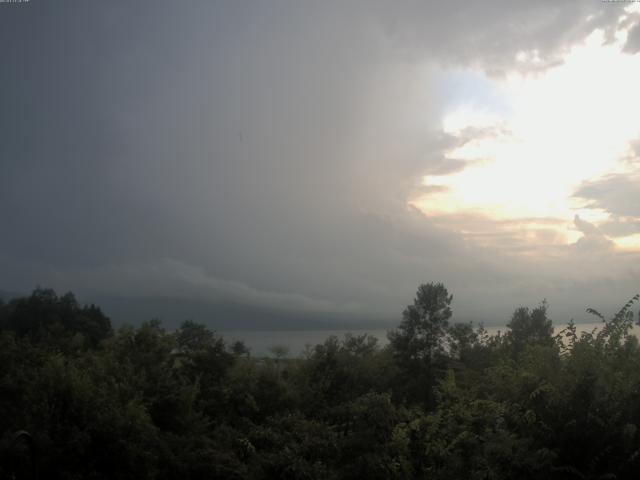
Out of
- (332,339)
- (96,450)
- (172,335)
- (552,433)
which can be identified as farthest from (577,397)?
(332,339)

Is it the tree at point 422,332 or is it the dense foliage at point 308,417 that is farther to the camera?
the tree at point 422,332

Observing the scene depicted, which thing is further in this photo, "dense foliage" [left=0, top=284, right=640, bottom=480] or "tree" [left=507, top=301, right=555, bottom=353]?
"tree" [left=507, top=301, right=555, bottom=353]

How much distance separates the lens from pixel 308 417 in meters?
26.5

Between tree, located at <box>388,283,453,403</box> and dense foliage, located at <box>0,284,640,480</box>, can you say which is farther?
tree, located at <box>388,283,453,403</box>

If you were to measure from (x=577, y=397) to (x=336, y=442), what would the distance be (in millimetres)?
6074

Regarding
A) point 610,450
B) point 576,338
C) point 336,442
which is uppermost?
point 576,338

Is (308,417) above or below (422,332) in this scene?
below

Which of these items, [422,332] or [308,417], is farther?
[422,332]

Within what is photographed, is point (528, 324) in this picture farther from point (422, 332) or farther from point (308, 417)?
point (308, 417)

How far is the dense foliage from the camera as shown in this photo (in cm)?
984

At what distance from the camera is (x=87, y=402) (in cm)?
1669

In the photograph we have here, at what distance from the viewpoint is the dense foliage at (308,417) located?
9844 mm

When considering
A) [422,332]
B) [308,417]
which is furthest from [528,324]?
[308,417]

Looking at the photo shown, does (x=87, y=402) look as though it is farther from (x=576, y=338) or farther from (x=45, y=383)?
(x=576, y=338)
